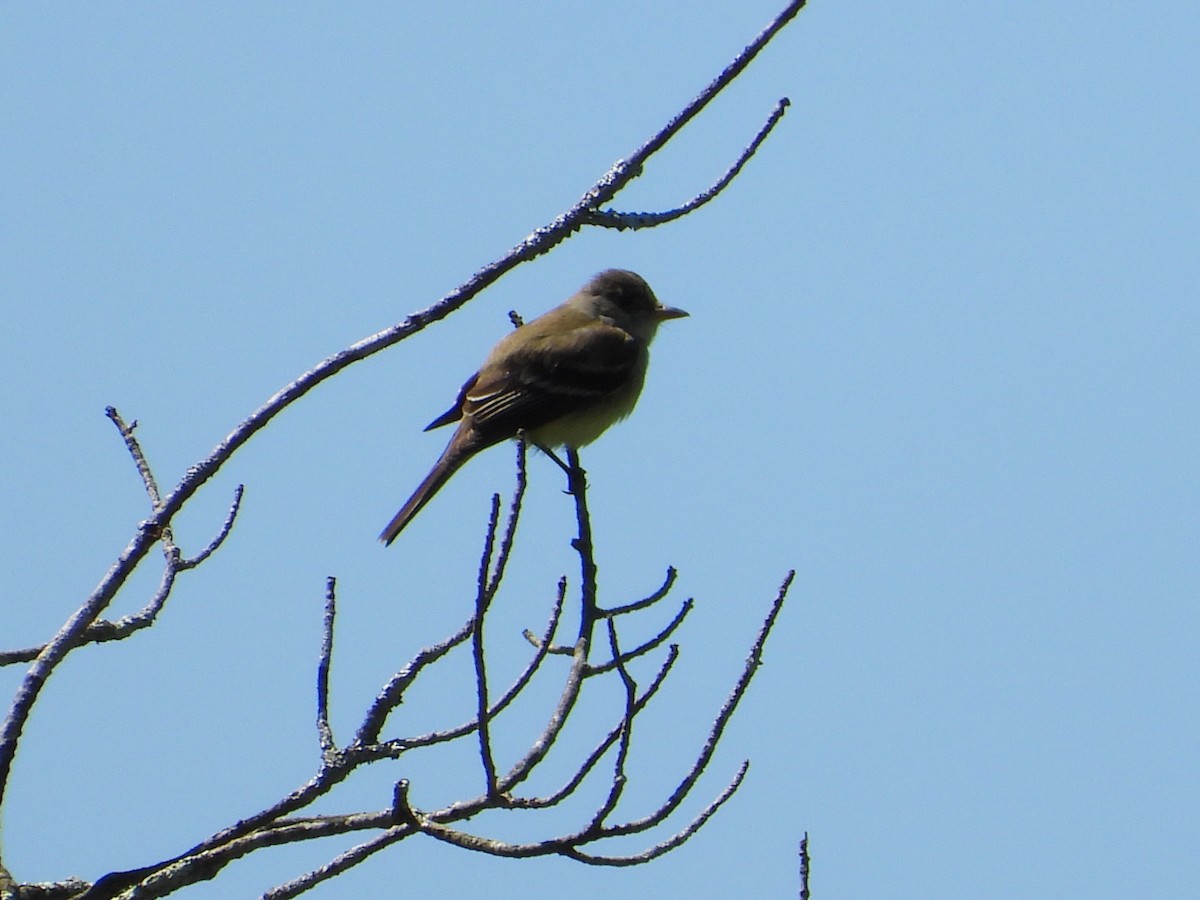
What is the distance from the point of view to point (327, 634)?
392 cm

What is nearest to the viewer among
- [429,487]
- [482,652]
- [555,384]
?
[482,652]

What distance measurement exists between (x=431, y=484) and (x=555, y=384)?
1.11 m

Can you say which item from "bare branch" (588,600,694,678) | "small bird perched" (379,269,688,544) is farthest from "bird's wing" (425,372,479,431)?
"bare branch" (588,600,694,678)

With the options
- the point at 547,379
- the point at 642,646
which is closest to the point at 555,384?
the point at 547,379

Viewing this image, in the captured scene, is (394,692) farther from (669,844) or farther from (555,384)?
(555,384)

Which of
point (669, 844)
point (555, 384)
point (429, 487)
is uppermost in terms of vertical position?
point (555, 384)

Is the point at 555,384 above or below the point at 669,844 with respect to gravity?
above

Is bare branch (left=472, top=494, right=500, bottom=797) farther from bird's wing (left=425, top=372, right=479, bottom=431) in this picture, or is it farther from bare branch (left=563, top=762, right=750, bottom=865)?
bird's wing (left=425, top=372, right=479, bottom=431)

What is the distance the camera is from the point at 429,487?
787cm

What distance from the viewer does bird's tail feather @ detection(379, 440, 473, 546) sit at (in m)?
7.57

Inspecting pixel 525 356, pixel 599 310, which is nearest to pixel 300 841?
pixel 525 356

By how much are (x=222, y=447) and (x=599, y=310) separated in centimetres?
609

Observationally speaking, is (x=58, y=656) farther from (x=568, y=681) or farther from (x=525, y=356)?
(x=525, y=356)

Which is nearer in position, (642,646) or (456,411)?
(642,646)
